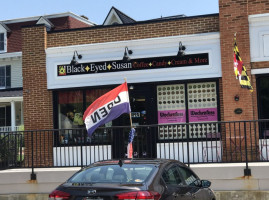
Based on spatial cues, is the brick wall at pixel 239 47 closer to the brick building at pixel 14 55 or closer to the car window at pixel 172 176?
the car window at pixel 172 176

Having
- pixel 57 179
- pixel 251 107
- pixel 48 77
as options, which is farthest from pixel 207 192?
pixel 48 77

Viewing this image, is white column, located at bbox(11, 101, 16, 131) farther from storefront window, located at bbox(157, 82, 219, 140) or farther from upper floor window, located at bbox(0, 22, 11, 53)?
storefront window, located at bbox(157, 82, 219, 140)

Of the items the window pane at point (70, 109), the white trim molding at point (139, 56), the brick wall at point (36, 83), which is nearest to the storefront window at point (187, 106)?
the white trim molding at point (139, 56)

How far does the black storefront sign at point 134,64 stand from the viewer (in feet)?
43.2

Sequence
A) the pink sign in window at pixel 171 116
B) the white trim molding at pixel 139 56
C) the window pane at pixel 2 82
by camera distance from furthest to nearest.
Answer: the window pane at pixel 2 82 < the pink sign in window at pixel 171 116 < the white trim molding at pixel 139 56

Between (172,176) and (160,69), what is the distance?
713 centimetres

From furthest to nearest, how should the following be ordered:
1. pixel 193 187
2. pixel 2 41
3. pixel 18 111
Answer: pixel 2 41 → pixel 18 111 → pixel 193 187

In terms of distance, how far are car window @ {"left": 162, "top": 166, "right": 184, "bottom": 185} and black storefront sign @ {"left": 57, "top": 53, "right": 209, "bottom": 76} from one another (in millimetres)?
6685

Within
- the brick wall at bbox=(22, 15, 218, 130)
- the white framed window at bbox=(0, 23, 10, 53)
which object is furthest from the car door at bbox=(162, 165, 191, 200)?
the white framed window at bbox=(0, 23, 10, 53)

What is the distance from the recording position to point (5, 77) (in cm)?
3044

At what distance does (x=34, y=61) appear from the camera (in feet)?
47.6

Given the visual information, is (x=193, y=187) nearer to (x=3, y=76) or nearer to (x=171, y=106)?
(x=171, y=106)

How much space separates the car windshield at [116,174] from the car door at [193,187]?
3.05 ft

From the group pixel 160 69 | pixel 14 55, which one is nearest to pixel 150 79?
pixel 160 69
